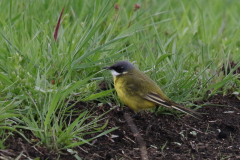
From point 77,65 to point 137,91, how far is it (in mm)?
816

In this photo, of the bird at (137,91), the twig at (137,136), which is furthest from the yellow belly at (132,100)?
the twig at (137,136)

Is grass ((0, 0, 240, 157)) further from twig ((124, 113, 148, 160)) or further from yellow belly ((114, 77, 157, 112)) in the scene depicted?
twig ((124, 113, 148, 160))

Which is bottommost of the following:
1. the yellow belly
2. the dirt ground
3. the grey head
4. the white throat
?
the dirt ground

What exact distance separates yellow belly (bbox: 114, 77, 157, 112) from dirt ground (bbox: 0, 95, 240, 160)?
201 millimetres

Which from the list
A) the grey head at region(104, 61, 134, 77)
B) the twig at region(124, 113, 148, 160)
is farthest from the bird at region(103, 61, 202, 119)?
the twig at region(124, 113, 148, 160)

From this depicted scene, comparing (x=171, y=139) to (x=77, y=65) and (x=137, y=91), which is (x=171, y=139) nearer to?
(x=137, y=91)

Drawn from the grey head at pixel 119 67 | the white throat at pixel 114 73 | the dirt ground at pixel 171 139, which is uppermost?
the grey head at pixel 119 67

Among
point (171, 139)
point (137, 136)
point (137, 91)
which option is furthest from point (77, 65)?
point (171, 139)

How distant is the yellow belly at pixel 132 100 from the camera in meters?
4.73

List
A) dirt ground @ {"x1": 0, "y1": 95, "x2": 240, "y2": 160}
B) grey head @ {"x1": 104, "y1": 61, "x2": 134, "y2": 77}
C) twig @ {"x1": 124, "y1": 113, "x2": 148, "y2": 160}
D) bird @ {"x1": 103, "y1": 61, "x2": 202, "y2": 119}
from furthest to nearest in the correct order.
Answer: grey head @ {"x1": 104, "y1": 61, "x2": 134, "y2": 77} < bird @ {"x1": 103, "y1": 61, "x2": 202, "y2": 119} < twig @ {"x1": 124, "y1": 113, "x2": 148, "y2": 160} < dirt ground @ {"x1": 0, "y1": 95, "x2": 240, "y2": 160}

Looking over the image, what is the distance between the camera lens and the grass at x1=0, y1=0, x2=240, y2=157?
3.90 meters

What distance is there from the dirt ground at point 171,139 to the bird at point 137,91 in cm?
19

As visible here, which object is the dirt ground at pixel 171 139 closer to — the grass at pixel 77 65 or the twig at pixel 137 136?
the twig at pixel 137 136

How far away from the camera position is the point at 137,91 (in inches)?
192
